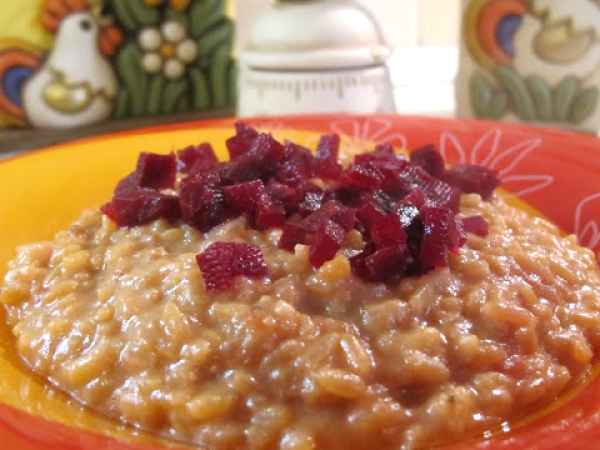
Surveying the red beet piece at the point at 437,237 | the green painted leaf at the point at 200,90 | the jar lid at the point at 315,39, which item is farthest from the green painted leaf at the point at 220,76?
the red beet piece at the point at 437,237

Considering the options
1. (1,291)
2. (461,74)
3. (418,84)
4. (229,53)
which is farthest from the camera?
(418,84)

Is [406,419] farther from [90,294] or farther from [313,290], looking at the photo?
[90,294]

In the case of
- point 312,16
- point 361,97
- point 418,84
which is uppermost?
point 312,16

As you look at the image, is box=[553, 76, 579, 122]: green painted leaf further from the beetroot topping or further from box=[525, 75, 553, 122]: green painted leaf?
the beetroot topping

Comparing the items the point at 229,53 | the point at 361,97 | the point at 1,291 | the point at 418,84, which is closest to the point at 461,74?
the point at 361,97

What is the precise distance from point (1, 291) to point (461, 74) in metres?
2.09

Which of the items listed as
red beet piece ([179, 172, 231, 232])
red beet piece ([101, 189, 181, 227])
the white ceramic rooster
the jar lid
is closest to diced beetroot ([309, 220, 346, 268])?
red beet piece ([179, 172, 231, 232])

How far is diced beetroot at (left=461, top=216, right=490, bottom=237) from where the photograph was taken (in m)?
1.35

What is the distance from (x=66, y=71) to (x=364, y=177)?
7.46 ft

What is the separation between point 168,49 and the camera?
11.2 feet

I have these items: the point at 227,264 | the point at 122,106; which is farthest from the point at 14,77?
the point at 227,264

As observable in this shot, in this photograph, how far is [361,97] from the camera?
2590 millimetres

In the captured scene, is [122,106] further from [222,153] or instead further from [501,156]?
[501,156]

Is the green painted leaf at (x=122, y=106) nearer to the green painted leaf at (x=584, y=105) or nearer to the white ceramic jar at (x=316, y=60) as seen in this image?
the white ceramic jar at (x=316, y=60)
